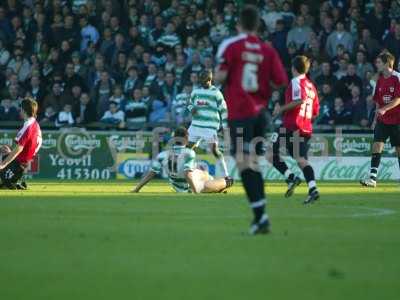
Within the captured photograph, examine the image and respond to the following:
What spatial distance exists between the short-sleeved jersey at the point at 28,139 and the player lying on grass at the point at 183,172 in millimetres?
2175

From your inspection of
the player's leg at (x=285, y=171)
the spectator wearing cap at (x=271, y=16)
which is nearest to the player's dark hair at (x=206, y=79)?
the player's leg at (x=285, y=171)

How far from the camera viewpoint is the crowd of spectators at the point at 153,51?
27.1 meters

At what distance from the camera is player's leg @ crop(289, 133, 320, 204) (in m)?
16.1

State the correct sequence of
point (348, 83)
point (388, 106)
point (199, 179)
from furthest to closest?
point (348, 83), point (388, 106), point (199, 179)

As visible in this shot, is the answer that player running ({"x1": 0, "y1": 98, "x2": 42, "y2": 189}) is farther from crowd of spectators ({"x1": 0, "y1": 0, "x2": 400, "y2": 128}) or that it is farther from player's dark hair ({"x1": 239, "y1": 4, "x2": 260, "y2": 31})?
player's dark hair ({"x1": 239, "y1": 4, "x2": 260, "y2": 31})

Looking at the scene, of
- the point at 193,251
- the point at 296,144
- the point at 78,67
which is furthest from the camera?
the point at 78,67

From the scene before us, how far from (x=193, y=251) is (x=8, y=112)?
63.2 ft

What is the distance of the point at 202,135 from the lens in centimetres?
2089

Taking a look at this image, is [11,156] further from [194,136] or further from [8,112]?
[8,112]

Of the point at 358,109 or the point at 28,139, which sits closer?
the point at 28,139

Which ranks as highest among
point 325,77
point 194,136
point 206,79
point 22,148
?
point 206,79

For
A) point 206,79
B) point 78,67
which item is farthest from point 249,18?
point 78,67

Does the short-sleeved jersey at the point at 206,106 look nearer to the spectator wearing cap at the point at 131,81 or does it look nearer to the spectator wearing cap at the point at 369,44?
the spectator wearing cap at the point at 131,81

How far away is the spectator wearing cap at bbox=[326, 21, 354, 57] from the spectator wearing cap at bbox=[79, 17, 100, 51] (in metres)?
6.41
